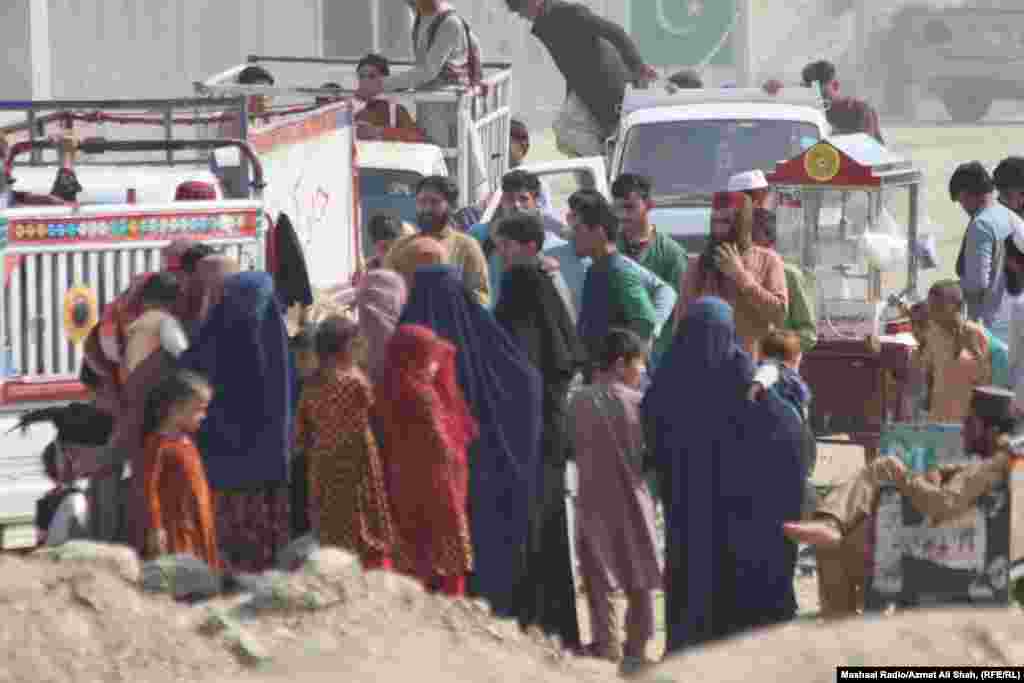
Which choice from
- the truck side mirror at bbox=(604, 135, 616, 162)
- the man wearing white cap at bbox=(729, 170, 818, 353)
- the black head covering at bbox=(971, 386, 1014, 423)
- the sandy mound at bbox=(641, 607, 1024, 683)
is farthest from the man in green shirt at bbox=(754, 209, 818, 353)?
the truck side mirror at bbox=(604, 135, 616, 162)

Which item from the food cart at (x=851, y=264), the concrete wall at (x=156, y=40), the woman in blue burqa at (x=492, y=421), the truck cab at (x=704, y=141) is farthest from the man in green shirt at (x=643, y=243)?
the concrete wall at (x=156, y=40)

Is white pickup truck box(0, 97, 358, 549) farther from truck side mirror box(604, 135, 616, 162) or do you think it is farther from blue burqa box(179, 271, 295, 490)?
truck side mirror box(604, 135, 616, 162)

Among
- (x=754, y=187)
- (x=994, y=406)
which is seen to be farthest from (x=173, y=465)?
(x=754, y=187)

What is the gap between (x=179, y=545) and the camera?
7344 mm

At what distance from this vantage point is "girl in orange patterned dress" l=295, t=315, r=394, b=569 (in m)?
7.60

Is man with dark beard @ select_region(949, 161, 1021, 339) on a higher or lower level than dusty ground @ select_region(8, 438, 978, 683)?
higher

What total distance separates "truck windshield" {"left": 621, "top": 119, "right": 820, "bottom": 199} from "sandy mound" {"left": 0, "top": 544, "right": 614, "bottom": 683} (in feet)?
22.6

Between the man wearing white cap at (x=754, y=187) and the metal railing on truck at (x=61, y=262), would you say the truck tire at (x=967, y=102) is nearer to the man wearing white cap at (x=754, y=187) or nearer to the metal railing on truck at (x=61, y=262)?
the man wearing white cap at (x=754, y=187)

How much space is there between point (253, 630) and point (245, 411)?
1.22 metres

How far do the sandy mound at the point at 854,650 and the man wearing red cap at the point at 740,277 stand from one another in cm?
288

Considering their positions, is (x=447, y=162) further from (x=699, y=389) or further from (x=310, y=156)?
(x=699, y=389)

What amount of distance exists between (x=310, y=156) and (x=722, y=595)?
3794 mm

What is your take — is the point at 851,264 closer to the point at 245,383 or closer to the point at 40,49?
the point at 245,383

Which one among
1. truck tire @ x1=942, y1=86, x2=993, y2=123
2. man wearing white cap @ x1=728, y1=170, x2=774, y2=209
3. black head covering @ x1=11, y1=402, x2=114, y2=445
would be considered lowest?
truck tire @ x1=942, y1=86, x2=993, y2=123
